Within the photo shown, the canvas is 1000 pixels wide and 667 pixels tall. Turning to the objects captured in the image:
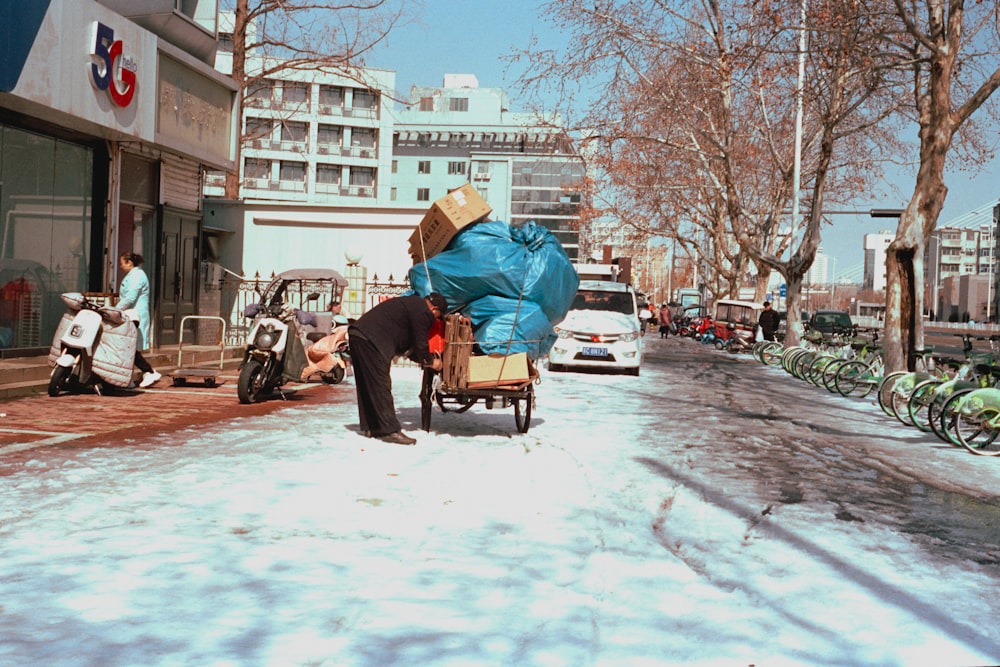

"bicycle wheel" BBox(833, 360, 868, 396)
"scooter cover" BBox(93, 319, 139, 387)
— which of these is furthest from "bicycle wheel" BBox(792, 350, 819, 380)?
"scooter cover" BBox(93, 319, 139, 387)

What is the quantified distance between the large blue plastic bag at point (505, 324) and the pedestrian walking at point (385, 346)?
75cm

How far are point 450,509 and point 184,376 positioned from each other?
28.0ft

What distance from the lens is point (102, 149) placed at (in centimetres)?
1738

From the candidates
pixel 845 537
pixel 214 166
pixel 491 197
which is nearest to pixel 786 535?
pixel 845 537

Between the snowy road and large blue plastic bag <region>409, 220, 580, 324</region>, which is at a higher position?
large blue plastic bag <region>409, 220, 580, 324</region>

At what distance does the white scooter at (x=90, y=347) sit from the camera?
40.0 ft

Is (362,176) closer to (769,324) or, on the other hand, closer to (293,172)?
(293,172)

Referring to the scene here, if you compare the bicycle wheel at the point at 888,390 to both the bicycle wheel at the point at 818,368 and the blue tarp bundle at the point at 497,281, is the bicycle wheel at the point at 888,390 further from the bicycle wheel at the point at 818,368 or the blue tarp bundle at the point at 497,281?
the blue tarp bundle at the point at 497,281

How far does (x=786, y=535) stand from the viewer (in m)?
6.45

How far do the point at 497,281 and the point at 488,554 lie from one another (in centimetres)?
511

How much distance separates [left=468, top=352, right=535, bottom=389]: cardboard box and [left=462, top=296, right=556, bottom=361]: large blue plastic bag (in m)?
0.11

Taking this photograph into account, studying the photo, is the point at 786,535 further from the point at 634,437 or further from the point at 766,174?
the point at 766,174

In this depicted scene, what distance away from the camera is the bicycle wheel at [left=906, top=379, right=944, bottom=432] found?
43.0 ft

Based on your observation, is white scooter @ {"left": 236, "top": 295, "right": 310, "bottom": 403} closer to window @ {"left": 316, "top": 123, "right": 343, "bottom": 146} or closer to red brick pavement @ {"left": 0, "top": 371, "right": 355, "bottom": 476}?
red brick pavement @ {"left": 0, "top": 371, "right": 355, "bottom": 476}
